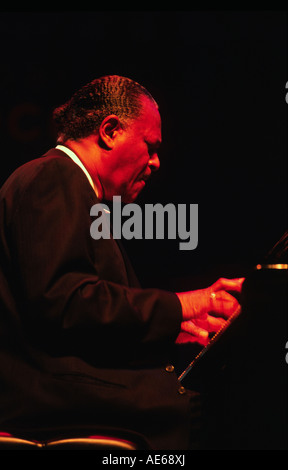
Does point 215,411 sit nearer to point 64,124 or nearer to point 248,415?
point 248,415

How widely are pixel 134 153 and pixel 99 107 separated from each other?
0.27 meters

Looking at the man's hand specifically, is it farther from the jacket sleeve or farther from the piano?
the piano

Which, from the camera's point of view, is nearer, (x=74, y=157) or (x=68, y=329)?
(x=68, y=329)

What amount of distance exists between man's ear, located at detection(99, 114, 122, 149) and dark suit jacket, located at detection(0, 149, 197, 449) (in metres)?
0.43

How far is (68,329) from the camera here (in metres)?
1.55

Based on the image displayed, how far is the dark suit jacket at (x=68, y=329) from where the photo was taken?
1.56 m

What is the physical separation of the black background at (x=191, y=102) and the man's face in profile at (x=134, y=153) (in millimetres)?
1343

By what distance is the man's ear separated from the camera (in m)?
2.12

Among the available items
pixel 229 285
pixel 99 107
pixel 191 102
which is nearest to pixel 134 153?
pixel 99 107

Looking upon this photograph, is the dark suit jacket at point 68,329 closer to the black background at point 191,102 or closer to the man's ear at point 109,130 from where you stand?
the man's ear at point 109,130

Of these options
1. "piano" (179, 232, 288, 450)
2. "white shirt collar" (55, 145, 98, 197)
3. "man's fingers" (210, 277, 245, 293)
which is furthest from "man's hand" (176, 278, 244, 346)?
"white shirt collar" (55, 145, 98, 197)

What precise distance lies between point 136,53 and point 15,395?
2.62 metres

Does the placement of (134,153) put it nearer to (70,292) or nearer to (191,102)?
(70,292)

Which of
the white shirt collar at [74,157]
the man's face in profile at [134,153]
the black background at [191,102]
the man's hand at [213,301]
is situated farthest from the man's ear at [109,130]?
the black background at [191,102]
